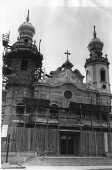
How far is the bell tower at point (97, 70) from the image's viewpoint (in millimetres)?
33438

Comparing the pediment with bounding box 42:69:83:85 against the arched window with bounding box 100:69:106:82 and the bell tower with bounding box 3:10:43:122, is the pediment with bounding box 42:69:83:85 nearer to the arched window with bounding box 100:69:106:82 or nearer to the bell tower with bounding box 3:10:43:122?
the bell tower with bounding box 3:10:43:122

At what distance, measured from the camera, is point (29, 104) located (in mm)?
27281

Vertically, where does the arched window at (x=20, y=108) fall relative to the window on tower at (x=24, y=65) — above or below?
below

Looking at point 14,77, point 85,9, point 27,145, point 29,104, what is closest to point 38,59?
point 14,77

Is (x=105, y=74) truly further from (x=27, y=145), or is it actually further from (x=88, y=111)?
(x=27, y=145)

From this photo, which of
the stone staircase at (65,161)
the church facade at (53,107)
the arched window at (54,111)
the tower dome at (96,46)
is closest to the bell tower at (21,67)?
the church facade at (53,107)

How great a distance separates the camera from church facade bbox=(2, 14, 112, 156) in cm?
2552

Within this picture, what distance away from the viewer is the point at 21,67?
31000 millimetres

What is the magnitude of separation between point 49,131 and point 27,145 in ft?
9.92

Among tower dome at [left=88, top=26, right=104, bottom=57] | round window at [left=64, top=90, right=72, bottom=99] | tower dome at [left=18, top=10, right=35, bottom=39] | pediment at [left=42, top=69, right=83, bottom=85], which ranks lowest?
round window at [left=64, top=90, right=72, bottom=99]

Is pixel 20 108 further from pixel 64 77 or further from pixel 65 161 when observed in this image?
pixel 65 161

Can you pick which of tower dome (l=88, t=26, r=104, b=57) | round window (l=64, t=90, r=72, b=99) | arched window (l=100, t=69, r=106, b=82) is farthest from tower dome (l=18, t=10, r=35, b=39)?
arched window (l=100, t=69, r=106, b=82)

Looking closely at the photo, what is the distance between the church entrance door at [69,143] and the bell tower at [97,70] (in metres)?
7.54

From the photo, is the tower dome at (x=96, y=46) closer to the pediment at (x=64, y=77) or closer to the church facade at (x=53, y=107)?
the church facade at (x=53, y=107)
